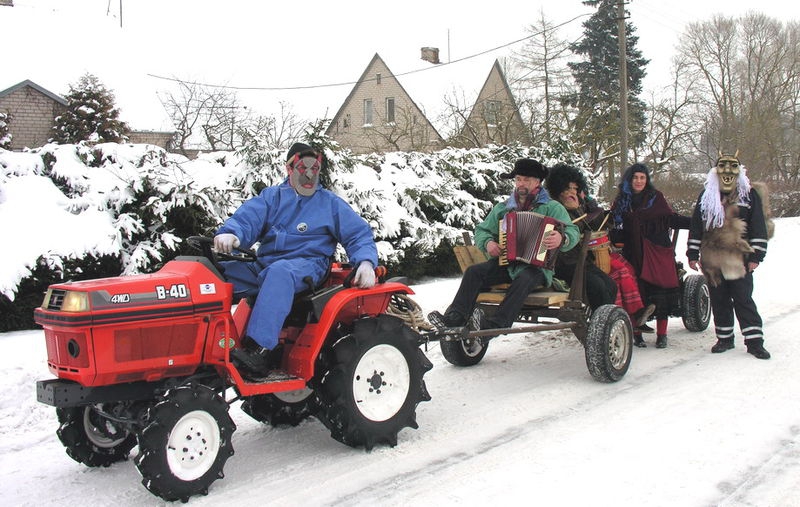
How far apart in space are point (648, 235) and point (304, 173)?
4.25m

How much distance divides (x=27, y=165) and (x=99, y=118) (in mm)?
15284

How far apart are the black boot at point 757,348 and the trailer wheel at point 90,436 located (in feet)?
18.0

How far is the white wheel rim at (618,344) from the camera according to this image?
593cm

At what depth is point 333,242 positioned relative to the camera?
15.6 ft

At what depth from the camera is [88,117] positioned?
70.2 ft

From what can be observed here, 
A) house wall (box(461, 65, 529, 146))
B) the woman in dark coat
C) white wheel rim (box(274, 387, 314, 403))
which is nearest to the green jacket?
the woman in dark coat

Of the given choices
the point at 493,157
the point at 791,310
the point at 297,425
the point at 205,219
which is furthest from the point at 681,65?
the point at 297,425

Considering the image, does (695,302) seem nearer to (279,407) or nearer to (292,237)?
(279,407)

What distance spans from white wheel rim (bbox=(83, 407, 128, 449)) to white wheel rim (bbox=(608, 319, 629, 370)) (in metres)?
3.87

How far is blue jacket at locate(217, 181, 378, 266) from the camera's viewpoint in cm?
454

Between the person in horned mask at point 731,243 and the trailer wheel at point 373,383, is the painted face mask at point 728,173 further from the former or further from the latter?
the trailer wheel at point 373,383

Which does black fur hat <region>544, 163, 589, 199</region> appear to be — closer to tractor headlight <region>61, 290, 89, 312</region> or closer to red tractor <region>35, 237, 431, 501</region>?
red tractor <region>35, 237, 431, 501</region>

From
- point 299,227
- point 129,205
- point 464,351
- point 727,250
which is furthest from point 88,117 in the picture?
point 727,250

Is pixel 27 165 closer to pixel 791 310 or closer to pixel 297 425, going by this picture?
pixel 297 425
